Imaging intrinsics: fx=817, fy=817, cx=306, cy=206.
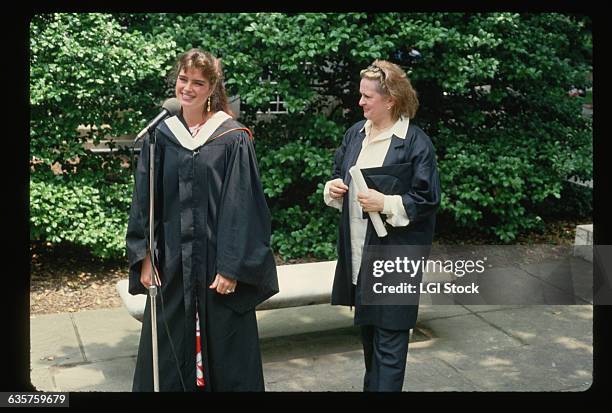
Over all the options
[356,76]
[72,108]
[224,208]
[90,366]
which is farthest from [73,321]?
[356,76]

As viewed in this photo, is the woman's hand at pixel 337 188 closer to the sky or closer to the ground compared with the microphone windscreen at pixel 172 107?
closer to the ground

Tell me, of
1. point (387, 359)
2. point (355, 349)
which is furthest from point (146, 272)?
point (355, 349)

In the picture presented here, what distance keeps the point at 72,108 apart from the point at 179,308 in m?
2.53

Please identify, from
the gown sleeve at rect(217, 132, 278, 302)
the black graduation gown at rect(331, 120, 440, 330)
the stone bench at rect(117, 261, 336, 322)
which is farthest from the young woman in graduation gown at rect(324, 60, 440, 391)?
the stone bench at rect(117, 261, 336, 322)

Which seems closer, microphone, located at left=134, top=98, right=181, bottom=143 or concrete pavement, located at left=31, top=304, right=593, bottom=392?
microphone, located at left=134, top=98, right=181, bottom=143

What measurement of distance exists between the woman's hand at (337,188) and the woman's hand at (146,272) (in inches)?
36.7

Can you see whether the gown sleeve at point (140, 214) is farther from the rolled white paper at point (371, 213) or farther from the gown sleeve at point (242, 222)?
the rolled white paper at point (371, 213)

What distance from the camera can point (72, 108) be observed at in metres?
5.70

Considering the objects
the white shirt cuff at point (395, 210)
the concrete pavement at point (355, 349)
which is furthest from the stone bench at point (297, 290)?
the white shirt cuff at point (395, 210)

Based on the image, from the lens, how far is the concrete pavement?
442cm

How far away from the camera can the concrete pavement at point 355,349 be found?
174 inches

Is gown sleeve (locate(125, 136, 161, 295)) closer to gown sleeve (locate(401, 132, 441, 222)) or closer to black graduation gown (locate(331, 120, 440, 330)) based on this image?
black graduation gown (locate(331, 120, 440, 330))

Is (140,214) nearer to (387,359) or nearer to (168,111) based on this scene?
(168,111)

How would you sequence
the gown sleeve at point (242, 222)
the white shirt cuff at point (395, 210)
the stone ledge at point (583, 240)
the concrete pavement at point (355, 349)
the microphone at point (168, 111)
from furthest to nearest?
the stone ledge at point (583, 240), the concrete pavement at point (355, 349), the white shirt cuff at point (395, 210), the gown sleeve at point (242, 222), the microphone at point (168, 111)
